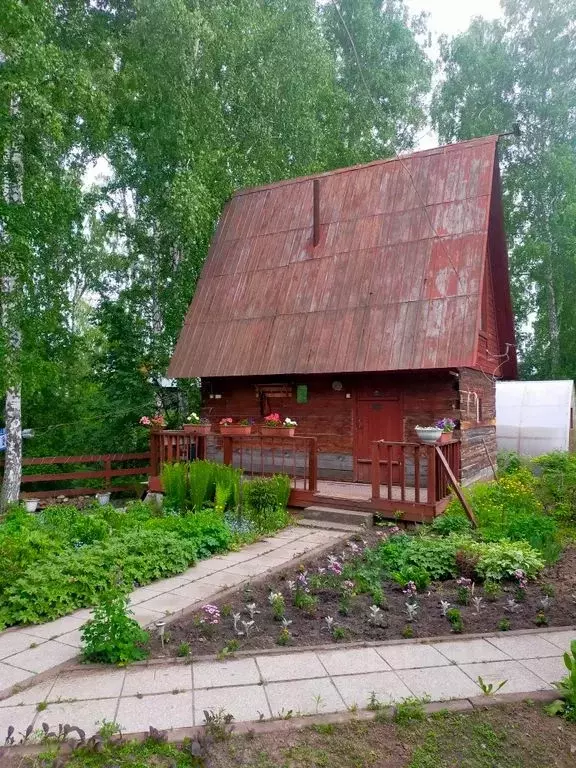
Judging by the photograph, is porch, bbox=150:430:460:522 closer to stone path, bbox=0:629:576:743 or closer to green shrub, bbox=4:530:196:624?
green shrub, bbox=4:530:196:624

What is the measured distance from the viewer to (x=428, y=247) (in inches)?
432

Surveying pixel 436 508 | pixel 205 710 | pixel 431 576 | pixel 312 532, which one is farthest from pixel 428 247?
pixel 205 710

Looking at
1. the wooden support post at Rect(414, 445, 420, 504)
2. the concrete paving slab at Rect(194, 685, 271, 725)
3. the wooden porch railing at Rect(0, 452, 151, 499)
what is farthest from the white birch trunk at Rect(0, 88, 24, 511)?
the concrete paving slab at Rect(194, 685, 271, 725)

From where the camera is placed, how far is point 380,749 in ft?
8.71

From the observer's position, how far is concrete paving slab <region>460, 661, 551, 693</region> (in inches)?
129

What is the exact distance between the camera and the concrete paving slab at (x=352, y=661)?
349cm

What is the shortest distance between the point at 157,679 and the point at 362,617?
1750 mm

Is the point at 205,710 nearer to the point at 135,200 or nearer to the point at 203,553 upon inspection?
the point at 203,553

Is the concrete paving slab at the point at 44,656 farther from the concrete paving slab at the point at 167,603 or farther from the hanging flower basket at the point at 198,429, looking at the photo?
the hanging flower basket at the point at 198,429

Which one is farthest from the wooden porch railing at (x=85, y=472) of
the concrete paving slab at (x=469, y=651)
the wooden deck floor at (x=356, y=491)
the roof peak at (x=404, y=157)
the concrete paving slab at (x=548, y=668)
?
the concrete paving slab at (x=548, y=668)

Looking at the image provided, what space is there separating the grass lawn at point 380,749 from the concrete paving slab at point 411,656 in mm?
683

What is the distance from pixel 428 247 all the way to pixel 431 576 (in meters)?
7.45

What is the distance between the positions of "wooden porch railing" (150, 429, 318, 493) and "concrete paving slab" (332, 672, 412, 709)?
5363 mm

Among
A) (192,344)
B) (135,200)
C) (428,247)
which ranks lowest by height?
(192,344)
